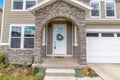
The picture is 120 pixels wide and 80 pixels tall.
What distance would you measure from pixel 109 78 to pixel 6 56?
919cm

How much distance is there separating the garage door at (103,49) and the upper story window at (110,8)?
9.25 ft

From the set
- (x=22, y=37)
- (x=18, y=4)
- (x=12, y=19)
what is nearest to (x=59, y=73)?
(x=22, y=37)

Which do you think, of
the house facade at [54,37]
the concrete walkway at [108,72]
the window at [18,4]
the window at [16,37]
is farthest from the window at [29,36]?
the concrete walkway at [108,72]

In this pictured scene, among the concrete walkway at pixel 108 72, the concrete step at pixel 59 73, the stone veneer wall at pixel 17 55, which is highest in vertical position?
the stone veneer wall at pixel 17 55

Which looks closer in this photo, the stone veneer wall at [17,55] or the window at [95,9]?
the stone veneer wall at [17,55]

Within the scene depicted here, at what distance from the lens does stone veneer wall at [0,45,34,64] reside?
11305 millimetres

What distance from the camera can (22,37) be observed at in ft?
38.2

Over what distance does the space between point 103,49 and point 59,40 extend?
14.5ft

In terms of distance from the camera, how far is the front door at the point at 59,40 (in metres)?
11.8

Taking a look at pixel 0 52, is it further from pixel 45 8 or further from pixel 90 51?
pixel 90 51

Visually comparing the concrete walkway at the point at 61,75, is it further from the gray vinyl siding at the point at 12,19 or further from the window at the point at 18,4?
the window at the point at 18,4

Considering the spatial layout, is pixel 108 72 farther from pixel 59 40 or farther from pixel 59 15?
pixel 59 40

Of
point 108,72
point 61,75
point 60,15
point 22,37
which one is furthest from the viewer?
point 22,37

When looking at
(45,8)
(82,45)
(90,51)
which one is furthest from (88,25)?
(45,8)
